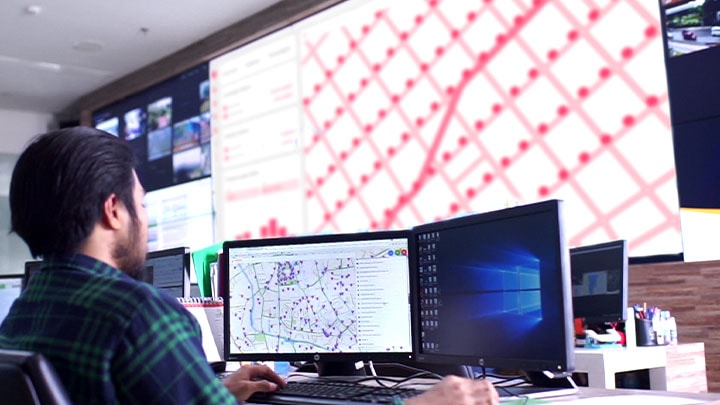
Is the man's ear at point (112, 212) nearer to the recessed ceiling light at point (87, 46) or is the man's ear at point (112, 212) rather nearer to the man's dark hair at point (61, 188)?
the man's dark hair at point (61, 188)

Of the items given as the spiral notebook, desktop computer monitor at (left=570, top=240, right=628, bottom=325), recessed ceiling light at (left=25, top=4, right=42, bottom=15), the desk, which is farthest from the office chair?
recessed ceiling light at (left=25, top=4, right=42, bottom=15)

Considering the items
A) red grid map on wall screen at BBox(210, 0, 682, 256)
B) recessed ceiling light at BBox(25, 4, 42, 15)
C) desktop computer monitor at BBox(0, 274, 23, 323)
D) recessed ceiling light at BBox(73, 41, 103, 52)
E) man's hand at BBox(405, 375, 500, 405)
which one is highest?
recessed ceiling light at BBox(25, 4, 42, 15)

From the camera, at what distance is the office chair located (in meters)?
0.91

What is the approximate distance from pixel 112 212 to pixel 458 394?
55cm

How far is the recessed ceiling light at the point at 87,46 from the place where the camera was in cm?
559

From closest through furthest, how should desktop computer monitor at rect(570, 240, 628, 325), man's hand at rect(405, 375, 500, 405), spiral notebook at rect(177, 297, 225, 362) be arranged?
man's hand at rect(405, 375, 500, 405)
spiral notebook at rect(177, 297, 225, 362)
desktop computer monitor at rect(570, 240, 628, 325)

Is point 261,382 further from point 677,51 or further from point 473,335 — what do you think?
point 677,51

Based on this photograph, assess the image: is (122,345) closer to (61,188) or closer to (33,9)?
(61,188)

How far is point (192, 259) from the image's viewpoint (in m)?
2.44

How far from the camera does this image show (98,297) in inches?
38.5

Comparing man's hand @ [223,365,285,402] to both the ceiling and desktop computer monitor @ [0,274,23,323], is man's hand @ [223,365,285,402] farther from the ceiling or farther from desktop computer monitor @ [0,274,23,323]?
the ceiling

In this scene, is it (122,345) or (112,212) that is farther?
(112,212)

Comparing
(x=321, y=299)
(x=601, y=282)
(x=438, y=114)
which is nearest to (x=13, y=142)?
(x=438, y=114)

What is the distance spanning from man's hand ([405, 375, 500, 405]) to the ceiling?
4246 millimetres
